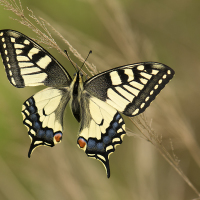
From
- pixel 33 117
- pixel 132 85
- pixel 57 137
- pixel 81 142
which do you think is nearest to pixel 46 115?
pixel 33 117

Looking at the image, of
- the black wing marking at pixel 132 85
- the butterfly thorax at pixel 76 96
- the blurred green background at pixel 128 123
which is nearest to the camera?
the black wing marking at pixel 132 85

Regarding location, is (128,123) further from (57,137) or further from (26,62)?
(26,62)

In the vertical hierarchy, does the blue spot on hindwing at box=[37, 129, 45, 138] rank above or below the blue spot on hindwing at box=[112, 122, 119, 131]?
above

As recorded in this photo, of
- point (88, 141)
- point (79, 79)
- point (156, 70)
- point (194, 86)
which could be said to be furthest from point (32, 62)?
point (194, 86)

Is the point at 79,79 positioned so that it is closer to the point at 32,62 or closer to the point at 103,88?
the point at 103,88

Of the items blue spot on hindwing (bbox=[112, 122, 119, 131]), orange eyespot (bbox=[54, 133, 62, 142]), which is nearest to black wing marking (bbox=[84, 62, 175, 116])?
blue spot on hindwing (bbox=[112, 122, 119, 131])

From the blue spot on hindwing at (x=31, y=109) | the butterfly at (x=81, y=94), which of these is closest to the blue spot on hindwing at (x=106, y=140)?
the butterfly at (x=81, y=94)

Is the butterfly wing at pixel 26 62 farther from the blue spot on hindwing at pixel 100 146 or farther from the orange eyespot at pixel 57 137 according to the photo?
the blue spot on hindwing at pixel 100 146

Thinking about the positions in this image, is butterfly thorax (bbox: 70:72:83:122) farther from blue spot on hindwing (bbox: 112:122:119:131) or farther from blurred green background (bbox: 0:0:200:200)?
blurred green background (bbox: 0:0:200:200)
